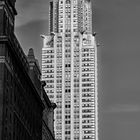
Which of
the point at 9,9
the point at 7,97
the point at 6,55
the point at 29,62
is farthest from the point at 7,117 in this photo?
A: the point at 29,62

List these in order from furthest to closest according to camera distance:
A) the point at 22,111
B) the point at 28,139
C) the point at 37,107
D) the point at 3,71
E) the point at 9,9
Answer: the point at 37,107 < the point at 28,139 < the point at 22,111 < the point at 9,9 < the point at 3,71

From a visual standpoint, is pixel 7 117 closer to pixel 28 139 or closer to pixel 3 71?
pixel 3 71

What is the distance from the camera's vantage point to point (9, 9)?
382 ft

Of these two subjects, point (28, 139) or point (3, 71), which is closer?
point (3, 71)

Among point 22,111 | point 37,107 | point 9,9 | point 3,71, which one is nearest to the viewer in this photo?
point 3,71

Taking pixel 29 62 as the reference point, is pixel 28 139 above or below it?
below

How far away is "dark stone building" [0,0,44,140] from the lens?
4286 inches

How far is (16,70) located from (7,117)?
11.4 metres

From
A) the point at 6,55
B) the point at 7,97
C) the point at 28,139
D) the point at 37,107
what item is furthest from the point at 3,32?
the point at 37,107

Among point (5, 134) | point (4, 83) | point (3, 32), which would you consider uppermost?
point (3, 32)

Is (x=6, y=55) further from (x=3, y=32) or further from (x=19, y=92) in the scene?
(x=19, y=92)

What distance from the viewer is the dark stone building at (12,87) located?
109 m

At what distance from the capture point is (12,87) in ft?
380

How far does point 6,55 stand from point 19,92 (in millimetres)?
14778
